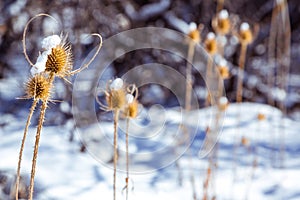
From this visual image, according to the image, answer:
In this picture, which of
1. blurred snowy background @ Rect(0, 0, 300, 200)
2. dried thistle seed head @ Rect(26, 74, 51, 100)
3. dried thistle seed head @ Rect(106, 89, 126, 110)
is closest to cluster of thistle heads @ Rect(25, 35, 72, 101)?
dried thistle seed head @ Rect(26, 74, 51, 100)

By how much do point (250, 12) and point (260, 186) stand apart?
62.5 inches

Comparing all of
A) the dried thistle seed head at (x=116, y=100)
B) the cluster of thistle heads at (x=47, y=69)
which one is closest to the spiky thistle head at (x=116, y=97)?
the dried thistle seed head at (x=116, y=100)

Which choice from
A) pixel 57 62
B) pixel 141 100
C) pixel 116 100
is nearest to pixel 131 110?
pixel 116 100

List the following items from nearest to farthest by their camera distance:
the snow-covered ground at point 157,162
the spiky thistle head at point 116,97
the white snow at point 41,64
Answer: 1. the white snow at point 41,64
2. the spiky thistle head at point 116,97
3. the snow-covered ground at point 157,162

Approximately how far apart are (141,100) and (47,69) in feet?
7.42

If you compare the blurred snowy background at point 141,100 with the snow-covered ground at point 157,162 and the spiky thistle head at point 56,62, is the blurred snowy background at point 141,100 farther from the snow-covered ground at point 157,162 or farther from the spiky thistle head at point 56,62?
the spiky thistle head at point 56,62

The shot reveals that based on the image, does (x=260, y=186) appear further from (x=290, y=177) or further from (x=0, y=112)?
(x=0, y=112)

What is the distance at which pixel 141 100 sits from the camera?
3.12 meters

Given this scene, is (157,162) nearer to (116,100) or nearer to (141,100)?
(141,100)

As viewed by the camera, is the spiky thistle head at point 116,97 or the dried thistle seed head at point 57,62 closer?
the dried thistle seed head at point 57,62

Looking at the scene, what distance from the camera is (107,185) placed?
7.04 ft

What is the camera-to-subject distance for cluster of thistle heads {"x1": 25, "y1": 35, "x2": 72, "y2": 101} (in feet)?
2.79

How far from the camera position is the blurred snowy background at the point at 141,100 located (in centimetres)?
212

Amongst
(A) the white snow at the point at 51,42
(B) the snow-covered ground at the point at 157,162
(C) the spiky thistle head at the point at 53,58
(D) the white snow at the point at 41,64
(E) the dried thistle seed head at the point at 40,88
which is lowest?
(E) the dried thistle seed head at the point at 40,88
